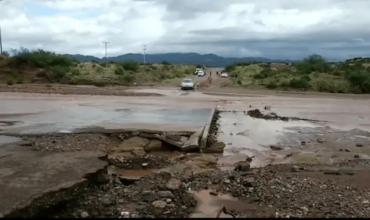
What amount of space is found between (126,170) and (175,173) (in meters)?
1.47

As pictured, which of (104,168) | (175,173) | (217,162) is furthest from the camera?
(217,162)

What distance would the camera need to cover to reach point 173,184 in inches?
418

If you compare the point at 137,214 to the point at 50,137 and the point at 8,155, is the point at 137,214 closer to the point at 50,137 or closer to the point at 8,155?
the point at 8,155

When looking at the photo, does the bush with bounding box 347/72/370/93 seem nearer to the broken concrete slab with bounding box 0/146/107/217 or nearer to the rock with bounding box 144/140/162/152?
the rock with bounding box 144/140/162/152

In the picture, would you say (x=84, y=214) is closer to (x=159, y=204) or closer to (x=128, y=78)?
(x=159, y=204)

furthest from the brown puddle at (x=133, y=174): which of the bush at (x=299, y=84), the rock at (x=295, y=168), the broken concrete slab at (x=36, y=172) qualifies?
the bush at (x=299, y=84)

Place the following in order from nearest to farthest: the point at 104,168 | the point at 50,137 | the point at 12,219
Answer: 1. the point at 12,219
2. the point at 104,168
3. the point at 50,137

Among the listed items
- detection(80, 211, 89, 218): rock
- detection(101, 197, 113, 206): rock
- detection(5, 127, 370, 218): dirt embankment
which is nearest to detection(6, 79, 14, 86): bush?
detection(5, 127, 370, 218): dirt embankment

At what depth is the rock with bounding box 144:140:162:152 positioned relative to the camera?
52.0ft

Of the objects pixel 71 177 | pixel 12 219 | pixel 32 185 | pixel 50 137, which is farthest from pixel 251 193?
pixel 50 137

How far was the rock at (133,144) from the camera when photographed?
1545 centimetres

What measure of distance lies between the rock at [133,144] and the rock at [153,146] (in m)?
0.12

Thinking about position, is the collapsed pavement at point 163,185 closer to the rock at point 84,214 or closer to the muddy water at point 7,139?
the rock at point 84,214

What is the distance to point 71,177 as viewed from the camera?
10023 mm
